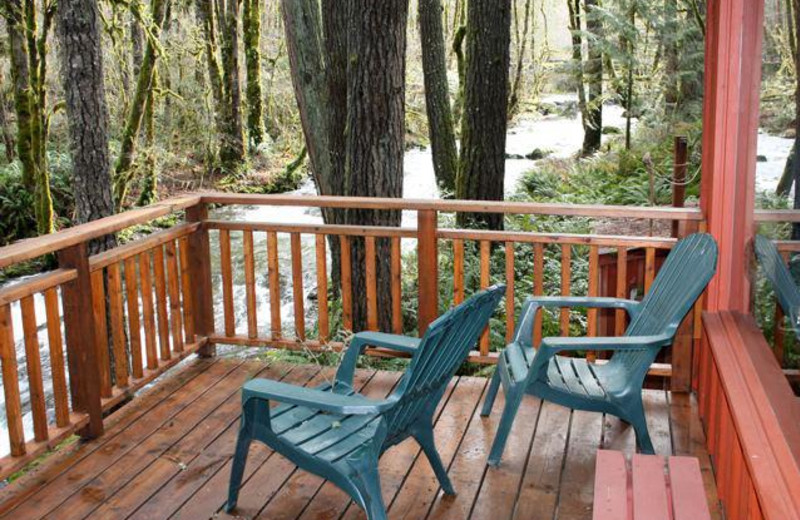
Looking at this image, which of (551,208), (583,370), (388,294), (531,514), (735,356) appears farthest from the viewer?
(388,294)

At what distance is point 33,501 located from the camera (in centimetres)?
323

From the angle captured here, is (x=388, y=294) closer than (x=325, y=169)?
Yes

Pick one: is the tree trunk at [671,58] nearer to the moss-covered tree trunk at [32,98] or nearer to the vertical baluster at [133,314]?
the moss-covered tree trunk at [32,98]

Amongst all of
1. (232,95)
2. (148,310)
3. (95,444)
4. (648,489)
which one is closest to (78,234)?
(148,310)

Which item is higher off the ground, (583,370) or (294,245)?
(294,245)

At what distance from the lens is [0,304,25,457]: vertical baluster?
3096 millimetres

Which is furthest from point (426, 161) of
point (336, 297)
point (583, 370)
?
point (583, 370)

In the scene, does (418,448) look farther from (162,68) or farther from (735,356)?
(162,68)

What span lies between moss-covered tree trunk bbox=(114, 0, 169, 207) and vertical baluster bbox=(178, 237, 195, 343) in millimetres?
6451

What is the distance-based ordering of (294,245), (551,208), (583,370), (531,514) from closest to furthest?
(531,514) < (583,370) < (551,208) < (294,245)

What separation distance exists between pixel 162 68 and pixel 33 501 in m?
11.2

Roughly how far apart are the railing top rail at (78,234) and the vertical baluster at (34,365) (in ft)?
0.66

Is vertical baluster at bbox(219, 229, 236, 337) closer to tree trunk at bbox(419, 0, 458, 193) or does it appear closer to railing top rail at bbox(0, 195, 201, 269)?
railing top rail at bbox(0, 195, 201, 269)

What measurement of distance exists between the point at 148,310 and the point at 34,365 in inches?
36.4
